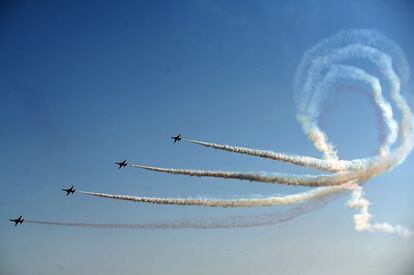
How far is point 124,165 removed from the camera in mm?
69875

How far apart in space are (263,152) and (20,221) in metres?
39.1

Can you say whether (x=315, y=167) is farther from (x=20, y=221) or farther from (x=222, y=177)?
(x=20, y=221)

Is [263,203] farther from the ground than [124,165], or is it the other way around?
[124,165]

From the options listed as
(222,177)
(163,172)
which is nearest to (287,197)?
(222,177)

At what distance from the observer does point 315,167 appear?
164 ft

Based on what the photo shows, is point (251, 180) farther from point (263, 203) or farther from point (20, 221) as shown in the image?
point (20, 221)

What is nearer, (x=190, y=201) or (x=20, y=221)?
(x=190, y=201)

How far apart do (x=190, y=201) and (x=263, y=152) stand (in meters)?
9.14

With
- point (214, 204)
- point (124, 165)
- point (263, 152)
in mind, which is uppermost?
point (124, 165)

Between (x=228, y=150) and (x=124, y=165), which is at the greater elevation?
(x=124, y=165)

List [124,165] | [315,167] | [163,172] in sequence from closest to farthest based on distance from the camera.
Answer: [315,167] < [163,172] < [124,165]

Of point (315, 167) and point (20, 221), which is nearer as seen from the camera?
point (315, 167)

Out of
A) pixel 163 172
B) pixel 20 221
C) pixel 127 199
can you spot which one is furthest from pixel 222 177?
pixel 20 221

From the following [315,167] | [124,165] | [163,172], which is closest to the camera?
[315,167]
